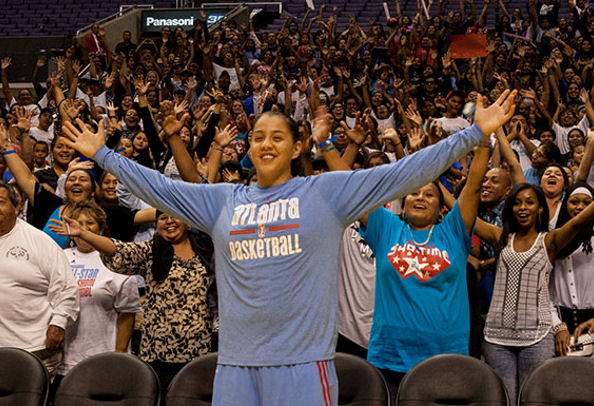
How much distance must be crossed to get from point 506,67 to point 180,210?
853 centimetres

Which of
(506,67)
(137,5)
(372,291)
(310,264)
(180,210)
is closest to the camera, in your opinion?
(310,264)

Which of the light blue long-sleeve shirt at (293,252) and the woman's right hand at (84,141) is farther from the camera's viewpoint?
the woman's right hand at (84,141)

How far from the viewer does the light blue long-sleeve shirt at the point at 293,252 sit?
231 centimetres

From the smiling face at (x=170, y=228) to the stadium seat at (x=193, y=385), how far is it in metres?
0.70

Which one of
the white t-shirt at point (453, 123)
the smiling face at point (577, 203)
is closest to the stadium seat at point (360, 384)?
the smiling face at point (577, 203)

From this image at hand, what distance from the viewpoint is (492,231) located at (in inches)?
165

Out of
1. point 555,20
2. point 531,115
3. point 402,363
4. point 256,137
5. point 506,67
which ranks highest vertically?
point 555,20

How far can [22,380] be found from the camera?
3.76m

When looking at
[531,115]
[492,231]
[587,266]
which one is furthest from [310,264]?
[531,115]

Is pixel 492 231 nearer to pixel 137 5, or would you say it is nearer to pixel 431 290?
pixel 431 290

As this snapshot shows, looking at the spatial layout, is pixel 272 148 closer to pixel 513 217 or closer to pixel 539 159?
pixel 513 217

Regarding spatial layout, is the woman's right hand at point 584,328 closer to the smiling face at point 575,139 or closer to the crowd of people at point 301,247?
the crowd of people at point 301,247

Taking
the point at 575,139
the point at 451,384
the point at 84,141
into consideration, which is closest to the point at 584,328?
the point at 451,384

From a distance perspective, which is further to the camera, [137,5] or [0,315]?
[137,5]
